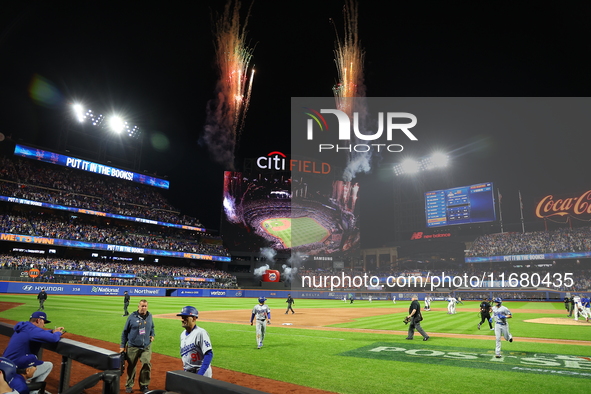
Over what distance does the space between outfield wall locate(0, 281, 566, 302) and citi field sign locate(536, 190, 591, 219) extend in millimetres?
21766

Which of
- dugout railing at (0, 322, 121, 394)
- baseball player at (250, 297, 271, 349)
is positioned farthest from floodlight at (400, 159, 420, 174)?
dugout railing at (0, 322, 121, 394)

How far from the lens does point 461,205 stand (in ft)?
265

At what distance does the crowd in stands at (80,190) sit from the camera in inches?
2420

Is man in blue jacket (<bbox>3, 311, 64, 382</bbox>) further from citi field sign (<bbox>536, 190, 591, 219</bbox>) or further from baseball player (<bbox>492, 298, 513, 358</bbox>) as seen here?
citi field sign (<bbox>536, 190, 591, 219</bbox>)

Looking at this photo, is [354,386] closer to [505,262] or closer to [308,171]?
[505,262]

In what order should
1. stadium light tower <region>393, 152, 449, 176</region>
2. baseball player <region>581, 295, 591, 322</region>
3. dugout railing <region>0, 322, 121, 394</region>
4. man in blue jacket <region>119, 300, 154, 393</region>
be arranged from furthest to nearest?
stadium light tower <region>393, 152, 449, 176</region>, baseball player <region>581, 295, 591, 322</region>, man in blue jacket <region>119, 300, 154, 393</region>, dugout railing <region>0, 322, 121, 394</region>

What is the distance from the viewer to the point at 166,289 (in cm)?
5812

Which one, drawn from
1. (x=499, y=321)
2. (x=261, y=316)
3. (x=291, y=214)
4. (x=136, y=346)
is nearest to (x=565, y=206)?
(x=291, y=214)

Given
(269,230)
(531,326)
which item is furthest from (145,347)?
(269,230)

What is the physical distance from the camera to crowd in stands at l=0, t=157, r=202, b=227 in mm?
61469

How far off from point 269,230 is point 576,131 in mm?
69727

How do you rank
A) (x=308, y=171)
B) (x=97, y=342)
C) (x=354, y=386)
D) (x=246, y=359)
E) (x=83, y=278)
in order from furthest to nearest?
(x=308, y=171)
(x=83, y=278)
(x=97, y=342)
(x=246, y=359)
(x=354, y=386)

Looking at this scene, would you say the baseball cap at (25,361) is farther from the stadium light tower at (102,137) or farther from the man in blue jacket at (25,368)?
the stadium light tower at (102,137)

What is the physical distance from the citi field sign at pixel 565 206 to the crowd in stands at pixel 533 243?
323cm
